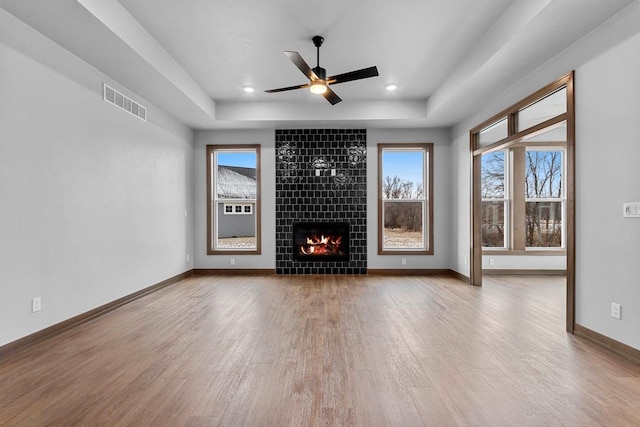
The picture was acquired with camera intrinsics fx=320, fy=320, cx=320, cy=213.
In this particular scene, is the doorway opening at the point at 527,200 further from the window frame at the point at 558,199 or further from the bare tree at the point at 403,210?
the bare tree at the point at 403,210

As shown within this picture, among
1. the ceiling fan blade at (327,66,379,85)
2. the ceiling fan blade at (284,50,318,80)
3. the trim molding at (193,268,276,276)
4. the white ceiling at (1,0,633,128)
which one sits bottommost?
the trim molding at (193,268,276,276)

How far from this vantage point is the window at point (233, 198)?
6.38 m

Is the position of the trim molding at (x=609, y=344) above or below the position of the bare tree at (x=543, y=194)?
below

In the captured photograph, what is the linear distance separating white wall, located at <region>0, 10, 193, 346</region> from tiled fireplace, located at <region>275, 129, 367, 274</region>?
231 cm

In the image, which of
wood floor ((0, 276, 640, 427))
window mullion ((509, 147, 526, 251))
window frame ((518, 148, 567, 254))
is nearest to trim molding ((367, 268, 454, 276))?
window mullion ((509, 147, 526, 251))

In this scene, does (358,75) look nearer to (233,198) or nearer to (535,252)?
(233,198)

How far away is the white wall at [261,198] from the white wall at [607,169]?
4.68 meters

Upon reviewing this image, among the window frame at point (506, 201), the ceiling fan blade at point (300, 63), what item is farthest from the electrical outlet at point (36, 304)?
the window frame at point (506, 201)

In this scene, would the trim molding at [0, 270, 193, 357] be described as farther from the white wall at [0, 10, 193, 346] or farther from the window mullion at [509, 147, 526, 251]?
the window mullion at [509, 147, 526, 251]

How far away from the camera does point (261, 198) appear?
6.34m

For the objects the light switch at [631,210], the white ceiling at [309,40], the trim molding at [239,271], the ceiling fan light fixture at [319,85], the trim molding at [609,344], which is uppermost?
the white ceiling at [309,40]

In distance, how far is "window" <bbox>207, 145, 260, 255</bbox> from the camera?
251 inches

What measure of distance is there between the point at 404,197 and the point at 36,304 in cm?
565

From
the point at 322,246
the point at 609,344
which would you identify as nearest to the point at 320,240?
the point at 322,246
